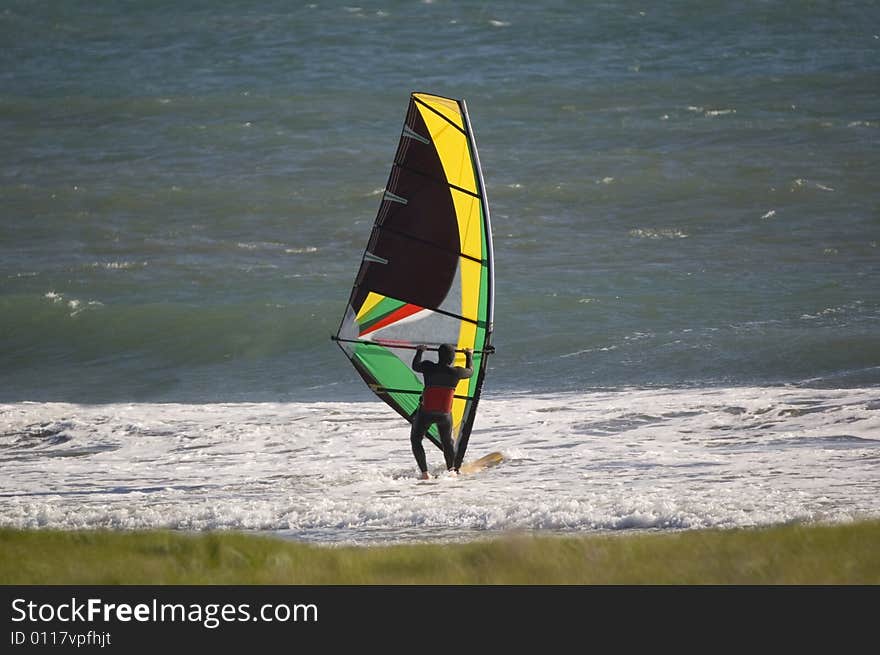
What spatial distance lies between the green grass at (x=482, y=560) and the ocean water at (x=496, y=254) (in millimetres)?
910

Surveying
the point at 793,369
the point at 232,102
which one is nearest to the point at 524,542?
the point at 793,369

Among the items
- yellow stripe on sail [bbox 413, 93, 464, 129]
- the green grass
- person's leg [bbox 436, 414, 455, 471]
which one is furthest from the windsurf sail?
the green grass

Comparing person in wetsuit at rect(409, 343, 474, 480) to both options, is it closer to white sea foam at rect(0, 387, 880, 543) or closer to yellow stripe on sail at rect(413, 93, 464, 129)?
white sea foam at rect(0, 387, 880, 543)

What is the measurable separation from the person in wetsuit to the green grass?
2155mm

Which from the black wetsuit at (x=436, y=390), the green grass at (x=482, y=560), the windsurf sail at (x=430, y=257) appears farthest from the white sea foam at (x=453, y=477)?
the windsurf sail at (x=430, y=257)

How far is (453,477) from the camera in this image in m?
10.9

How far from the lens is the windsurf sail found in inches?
425

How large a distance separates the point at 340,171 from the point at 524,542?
902 inches

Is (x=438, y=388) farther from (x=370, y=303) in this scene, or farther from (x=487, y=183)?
(x=487, y=183)

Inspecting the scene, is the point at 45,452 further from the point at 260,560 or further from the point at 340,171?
the point at 340,171

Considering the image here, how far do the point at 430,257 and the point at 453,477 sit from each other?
6.43 feet

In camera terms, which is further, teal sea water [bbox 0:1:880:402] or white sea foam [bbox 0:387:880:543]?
teal sea water [bbox 0:1:880:402]

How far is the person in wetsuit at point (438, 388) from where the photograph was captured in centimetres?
1034

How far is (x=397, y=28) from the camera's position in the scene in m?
40.6
